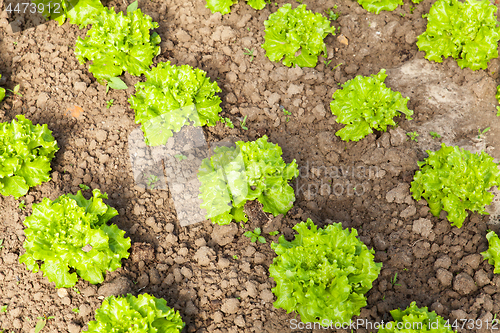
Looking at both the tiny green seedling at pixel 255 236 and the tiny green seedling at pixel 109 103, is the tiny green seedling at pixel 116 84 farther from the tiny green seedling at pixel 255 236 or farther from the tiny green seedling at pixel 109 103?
the tiny green seedling at pixel 255 236

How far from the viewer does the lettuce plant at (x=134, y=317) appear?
3.89m

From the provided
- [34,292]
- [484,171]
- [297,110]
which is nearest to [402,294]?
[484,171]

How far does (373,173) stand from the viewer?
17.7 ft

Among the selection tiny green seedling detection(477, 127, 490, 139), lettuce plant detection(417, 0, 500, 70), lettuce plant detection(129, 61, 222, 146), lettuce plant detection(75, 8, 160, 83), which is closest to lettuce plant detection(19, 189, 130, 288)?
lettuce plant detection(129, 61, 222, 146)

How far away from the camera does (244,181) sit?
456cm

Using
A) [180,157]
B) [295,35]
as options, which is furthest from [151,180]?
[295,35]

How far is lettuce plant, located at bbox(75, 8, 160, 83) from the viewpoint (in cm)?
539

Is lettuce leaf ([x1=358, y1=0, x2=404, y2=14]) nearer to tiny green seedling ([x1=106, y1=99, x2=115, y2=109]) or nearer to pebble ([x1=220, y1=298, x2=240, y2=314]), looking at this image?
tiny green seedling ([x1=106, y1=99, x2=115, y2=109])

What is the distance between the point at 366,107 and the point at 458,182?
150 cm

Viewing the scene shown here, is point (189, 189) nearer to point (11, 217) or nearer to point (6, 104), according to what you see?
point (11, 217)

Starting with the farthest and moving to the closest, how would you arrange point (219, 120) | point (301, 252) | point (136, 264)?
point (219, 120) < point (136, 264) < point (301, 252)

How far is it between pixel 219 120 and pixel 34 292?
10.4 ft

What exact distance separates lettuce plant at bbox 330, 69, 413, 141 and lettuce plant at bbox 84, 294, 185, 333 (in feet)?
10.8

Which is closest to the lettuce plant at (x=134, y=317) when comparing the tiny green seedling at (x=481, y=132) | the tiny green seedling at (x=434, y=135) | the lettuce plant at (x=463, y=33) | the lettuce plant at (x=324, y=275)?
the lettuce plant at (x=324, y=275)
